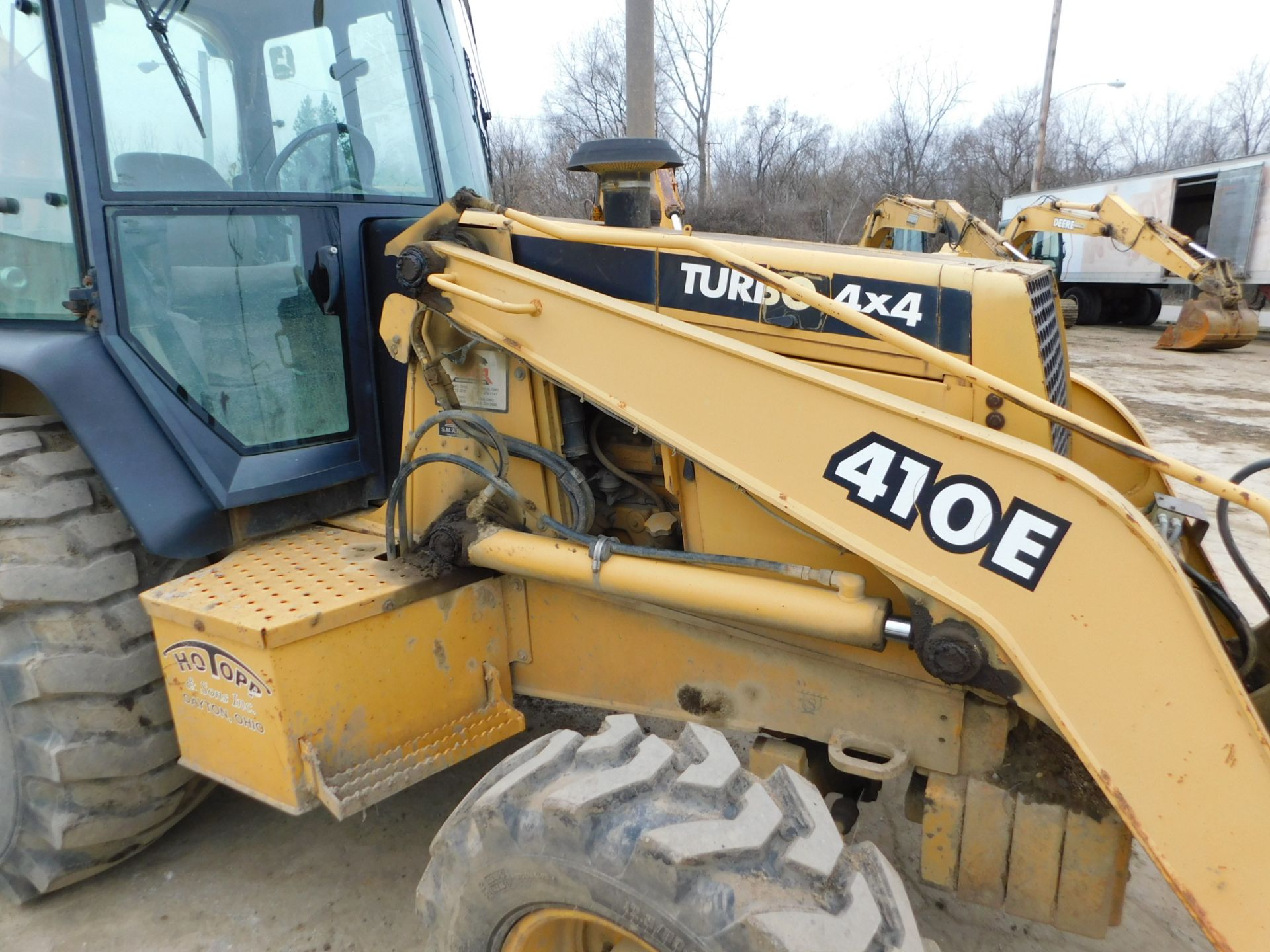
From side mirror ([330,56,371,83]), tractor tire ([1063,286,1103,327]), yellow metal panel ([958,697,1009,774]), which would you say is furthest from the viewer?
tractor tire ([1063,286,1103,327])

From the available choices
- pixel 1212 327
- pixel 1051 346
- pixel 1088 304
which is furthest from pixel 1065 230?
pixel 1051 346

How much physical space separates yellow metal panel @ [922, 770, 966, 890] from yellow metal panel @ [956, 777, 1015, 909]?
0.01 metres

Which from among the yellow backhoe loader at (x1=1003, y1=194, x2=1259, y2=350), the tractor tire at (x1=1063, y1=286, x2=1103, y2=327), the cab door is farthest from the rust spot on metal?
the tractor tire at (x1=1063, y1=286, x2=1103, y2=327)

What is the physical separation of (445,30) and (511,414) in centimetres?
150

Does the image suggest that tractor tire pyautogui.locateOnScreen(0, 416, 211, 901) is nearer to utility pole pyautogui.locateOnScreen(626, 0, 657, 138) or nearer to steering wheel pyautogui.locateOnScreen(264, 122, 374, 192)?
steering wheel pyautogui.locateOnScreen(264, 122, 374, 192)

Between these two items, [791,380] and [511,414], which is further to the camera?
[511,414]

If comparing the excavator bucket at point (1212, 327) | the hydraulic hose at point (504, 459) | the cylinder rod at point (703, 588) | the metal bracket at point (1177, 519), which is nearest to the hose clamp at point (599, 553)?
the cylinder rod at point (703, 588)

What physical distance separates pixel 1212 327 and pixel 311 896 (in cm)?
1453

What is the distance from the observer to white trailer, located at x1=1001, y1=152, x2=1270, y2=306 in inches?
592

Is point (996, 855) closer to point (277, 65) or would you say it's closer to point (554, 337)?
point (554, 337)

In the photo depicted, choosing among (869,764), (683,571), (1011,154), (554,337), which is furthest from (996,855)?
(1011,154)

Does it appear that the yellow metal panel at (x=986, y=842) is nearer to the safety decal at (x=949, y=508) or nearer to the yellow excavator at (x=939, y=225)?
the safety decal at (x=949, y=508)

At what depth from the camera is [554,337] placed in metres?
2.01

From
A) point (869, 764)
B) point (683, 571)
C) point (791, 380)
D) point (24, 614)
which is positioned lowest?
point (869, 764)
